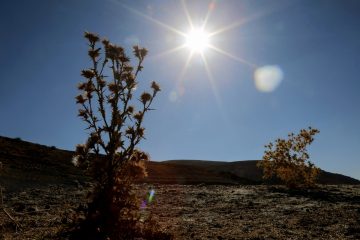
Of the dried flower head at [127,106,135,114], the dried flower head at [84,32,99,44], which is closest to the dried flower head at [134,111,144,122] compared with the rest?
the dried flower head at [127,106,135,114]

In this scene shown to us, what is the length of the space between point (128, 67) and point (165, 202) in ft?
23.1

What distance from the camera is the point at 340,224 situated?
9234 mm

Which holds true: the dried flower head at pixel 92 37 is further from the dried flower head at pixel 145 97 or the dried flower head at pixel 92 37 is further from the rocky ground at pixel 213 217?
the rocky ground at pixel 213 217

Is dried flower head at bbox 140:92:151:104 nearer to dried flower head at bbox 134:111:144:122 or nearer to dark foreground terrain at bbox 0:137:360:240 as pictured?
dried flower head at bbox 134:111:144:122

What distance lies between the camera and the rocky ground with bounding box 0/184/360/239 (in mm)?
8000

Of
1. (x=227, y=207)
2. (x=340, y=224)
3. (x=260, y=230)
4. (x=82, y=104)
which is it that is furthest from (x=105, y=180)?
(x=227, y=207)

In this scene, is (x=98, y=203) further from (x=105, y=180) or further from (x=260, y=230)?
(x=260, y=230)

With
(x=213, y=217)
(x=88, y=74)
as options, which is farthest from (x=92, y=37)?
(x=213, y=217)

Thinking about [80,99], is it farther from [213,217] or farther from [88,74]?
[213,217]

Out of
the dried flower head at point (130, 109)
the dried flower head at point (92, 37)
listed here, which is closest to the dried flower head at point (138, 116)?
the dried flower head at point (130, 109)

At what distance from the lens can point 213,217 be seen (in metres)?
10.4

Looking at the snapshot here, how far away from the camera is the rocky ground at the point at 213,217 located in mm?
8000

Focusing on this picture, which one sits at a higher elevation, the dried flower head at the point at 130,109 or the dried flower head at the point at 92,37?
the dried flower head at the point at 92,37

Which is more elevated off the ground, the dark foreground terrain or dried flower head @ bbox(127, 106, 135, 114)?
dried flower head @ bbox(127, 106, 135, 114)
